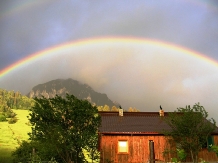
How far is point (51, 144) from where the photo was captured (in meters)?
15.6

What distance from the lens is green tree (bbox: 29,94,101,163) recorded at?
16.4m

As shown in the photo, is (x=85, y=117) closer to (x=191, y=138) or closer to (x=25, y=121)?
(x=191, y=138)

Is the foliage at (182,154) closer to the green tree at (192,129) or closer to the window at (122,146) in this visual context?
the green tree at (192,129)

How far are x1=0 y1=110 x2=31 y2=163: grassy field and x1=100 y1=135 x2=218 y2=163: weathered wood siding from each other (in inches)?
1248

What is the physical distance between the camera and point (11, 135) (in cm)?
6812

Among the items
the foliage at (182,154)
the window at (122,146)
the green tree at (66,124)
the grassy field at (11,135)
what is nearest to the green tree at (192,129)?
the foliage at (182,154)

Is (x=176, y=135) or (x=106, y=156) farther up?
(x=176, y=135)

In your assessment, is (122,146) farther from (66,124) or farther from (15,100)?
(15,100)

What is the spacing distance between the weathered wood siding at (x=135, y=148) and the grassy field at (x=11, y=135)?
104 ft

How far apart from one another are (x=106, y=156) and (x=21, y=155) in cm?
863

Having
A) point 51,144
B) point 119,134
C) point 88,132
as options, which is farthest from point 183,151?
point 51,144

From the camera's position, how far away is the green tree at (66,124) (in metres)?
16.4

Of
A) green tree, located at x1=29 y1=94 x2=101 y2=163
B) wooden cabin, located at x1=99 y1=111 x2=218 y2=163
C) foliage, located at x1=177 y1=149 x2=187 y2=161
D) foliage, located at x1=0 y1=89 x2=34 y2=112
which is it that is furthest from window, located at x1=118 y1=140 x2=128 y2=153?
foliage, located at x1=0 y1=89 x2=34 y2=112

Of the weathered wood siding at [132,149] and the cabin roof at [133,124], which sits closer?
the weathered wood siding at [132,149]
